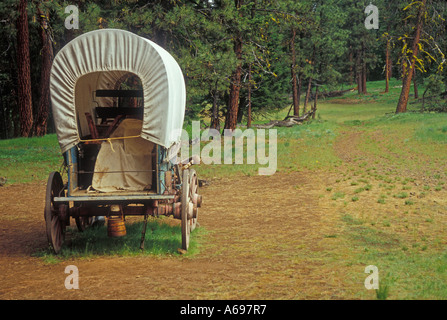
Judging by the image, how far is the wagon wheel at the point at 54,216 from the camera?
750 centimetres

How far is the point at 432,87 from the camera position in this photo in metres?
33.0

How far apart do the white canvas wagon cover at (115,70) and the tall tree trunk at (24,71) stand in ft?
59.6

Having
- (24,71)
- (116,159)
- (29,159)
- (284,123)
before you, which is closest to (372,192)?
(116,159)

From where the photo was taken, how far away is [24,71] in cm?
2484

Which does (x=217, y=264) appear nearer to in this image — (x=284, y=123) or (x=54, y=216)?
(x=54, y=216)

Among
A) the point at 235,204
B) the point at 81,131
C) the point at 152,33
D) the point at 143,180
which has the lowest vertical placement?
the point at 235,204

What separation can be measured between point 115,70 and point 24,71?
19.3 meters

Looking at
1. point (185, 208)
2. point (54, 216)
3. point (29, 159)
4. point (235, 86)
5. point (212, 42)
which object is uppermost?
point (212, 42)

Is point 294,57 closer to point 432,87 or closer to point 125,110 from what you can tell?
point 432,87

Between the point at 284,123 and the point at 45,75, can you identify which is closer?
the point at 45,75

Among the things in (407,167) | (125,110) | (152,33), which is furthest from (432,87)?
(125,110)

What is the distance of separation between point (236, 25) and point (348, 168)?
6581mm

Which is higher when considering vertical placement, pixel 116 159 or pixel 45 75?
pixel 45 75

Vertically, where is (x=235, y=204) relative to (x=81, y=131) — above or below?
below
